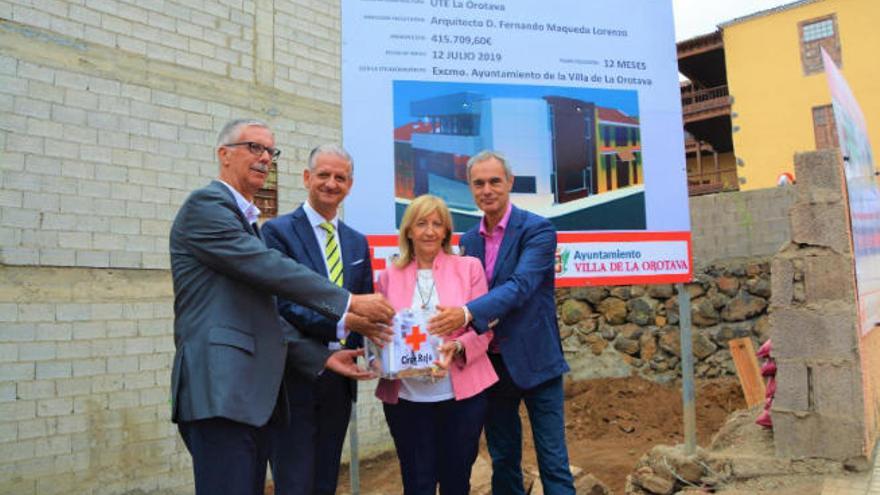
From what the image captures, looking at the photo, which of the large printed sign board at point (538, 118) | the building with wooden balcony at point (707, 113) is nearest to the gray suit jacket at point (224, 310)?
the large printed sign board at point (538, 118)

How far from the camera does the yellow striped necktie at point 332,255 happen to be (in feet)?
8.89

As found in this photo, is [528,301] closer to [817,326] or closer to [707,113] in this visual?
[817,326]

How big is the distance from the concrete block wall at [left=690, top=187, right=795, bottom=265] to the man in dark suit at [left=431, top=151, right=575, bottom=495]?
6.23m

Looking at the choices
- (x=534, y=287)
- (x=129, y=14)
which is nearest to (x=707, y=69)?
(x=129, y=14)

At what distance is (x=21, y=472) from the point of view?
4.96m

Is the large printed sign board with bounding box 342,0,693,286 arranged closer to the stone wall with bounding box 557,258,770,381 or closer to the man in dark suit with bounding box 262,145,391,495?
the man in dark suit with bounding box 262,145,391,495

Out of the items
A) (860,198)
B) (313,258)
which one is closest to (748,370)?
(860,198)

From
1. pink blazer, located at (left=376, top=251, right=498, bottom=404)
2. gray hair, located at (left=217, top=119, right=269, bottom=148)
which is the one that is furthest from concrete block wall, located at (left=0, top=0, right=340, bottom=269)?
pink blazer, located at (left=376, top=251, right=498, bottom=404)

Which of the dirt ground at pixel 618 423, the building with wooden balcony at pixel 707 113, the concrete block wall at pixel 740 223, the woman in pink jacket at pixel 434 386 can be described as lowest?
the dirt ground at pixel 618 423

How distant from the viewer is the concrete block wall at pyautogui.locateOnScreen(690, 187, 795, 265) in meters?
8.12

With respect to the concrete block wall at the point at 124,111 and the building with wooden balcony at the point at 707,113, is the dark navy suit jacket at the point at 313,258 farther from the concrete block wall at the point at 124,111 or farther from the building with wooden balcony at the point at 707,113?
the building with wooden balcony at the point at 707,113

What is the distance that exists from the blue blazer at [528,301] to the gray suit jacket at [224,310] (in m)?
0.97

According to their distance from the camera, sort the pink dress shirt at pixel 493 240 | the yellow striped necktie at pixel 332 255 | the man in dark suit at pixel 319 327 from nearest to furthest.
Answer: the man in dark suit at pixel 319 327
the yellow striped necktie at pixel 332 255
the pink dress shirt at pixel 493 240

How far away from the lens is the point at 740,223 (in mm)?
8383
